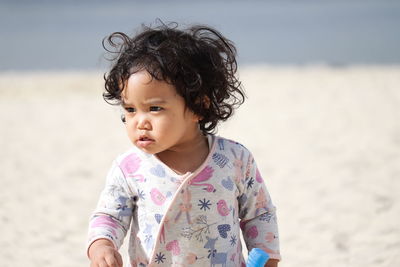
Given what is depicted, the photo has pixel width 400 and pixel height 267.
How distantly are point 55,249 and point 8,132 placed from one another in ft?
12.6

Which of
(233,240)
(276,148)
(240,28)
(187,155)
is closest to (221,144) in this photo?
(187,155)

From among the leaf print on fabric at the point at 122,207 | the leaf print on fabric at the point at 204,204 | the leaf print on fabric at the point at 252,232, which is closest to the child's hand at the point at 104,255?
the leaf print on fabric at the point at 122,207

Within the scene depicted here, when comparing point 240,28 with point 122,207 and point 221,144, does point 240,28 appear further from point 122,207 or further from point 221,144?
point 122,207

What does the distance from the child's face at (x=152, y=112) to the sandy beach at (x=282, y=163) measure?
173cm

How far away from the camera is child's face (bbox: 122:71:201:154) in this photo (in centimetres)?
223

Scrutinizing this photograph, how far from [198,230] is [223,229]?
0.31ft

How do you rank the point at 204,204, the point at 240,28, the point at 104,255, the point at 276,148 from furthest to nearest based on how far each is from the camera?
the point at 240,28, the point at 276,148, the point at 204,204, the point at 104,255

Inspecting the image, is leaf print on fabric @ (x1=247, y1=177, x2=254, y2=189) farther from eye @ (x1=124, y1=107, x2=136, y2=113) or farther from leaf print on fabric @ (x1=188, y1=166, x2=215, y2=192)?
eye @ (x1=124, y1=107, x2=136, y2=113)

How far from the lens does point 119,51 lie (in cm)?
240

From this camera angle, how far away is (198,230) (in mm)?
2252

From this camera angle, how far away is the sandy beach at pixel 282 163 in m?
4.02

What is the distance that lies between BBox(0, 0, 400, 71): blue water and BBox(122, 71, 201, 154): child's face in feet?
28.4

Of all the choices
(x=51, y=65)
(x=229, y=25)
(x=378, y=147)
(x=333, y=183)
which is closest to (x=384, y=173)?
(x=333, y=183)

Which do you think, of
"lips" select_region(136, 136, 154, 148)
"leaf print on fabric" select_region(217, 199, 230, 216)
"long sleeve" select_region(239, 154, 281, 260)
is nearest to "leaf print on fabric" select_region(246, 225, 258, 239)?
"long sleeve" select_region(239, 154, 281, 260)
